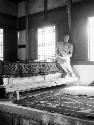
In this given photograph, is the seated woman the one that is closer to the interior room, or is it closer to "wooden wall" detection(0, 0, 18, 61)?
the interior room

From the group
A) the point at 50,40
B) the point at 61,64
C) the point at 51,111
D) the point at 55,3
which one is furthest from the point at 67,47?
the point at 51,111

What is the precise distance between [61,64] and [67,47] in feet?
2.92

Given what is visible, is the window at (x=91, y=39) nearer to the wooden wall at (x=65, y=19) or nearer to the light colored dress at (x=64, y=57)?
the wooden wall at (x=65, y=19)

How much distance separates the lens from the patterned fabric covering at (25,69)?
22.4 ft

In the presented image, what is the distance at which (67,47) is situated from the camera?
9.76m

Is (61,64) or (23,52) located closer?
(61,64)

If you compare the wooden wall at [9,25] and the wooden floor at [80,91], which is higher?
the wooden wall at [9,25]

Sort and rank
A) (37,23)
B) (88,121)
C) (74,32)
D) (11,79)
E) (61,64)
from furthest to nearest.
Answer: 1. (37,23)
2. (74,32)
3. (61,64)
4. (11,79)
5. (88,121)

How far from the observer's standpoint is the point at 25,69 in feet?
24.7

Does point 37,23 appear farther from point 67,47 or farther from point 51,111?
point 51,111

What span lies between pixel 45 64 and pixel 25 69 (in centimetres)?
143

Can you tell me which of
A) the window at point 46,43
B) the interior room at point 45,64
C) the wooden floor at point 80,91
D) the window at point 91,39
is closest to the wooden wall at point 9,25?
the interior room at point 45,64

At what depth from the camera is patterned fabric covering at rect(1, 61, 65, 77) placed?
682 cm

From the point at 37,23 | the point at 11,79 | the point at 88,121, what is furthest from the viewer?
the point at 37,23
